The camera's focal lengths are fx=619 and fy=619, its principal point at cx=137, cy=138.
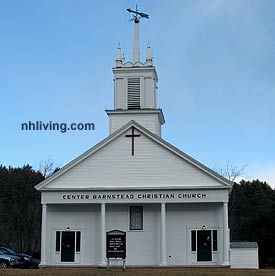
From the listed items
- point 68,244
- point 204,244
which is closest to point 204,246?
point 204,244

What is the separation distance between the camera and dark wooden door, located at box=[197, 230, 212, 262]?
39312mm

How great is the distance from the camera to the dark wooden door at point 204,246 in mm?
39312

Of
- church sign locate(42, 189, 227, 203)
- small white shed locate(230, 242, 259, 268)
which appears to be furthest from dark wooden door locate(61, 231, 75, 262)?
small white shed locate(230, 242, 259, 268)

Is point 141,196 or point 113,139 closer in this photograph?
point 141,196

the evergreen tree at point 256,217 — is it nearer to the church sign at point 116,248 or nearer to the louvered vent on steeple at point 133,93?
the louvered vent on steeple at point 133,93

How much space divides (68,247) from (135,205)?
5150 millimetres

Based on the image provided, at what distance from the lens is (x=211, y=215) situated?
1570 inches

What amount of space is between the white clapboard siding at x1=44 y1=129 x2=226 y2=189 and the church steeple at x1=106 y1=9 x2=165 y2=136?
3483mm

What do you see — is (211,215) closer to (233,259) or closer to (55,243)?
(233,259)

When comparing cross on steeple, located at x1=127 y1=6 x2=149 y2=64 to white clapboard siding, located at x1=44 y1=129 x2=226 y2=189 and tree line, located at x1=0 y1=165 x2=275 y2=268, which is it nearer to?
white clapboard siding, located at x1=44 y1=129 x2=226 y2=189

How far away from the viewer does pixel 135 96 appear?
4453 centimetres

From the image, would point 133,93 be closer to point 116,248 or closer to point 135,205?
point 135,205

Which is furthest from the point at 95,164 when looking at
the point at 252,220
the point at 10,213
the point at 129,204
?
the point at 10,213

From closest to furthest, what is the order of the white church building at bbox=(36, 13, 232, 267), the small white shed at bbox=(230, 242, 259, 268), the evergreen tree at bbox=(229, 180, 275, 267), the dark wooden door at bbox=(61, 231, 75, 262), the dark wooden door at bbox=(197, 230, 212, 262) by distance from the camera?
the small white shed at bbox=(230, 242, 259, 268)
the white church building at bbox=(36, 13, 232, 267)
the dark wooden door at bbox=(197, 230, 212, 262)
the dark wooden door at bbox=(61, 231, 75, 262)
the evergreen tree at bbox=(229, 180, 275, 267)
